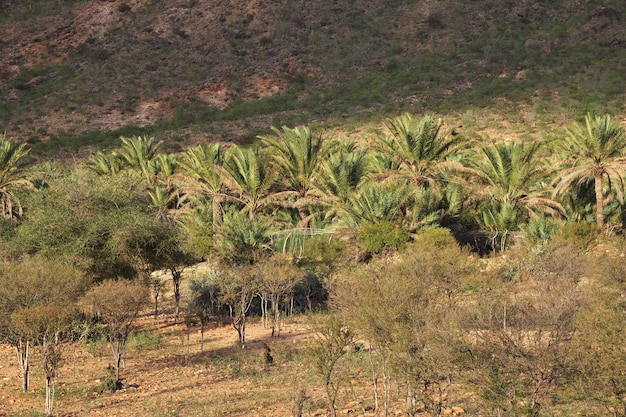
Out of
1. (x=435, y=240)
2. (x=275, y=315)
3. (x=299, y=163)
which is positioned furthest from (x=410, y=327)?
(x=299, y=163)

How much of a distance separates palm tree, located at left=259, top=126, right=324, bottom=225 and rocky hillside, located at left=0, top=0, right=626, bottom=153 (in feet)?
81.7

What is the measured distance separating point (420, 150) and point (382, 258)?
5.48m

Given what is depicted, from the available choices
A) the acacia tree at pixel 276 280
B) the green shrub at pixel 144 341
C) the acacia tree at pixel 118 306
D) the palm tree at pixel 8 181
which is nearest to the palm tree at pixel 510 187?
the acacia tree at pixel 276 280

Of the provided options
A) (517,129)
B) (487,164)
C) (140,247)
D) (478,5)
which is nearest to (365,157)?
(487,164)

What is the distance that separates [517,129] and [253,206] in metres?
26.0

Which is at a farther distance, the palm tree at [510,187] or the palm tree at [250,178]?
the palm tree at [250,178]

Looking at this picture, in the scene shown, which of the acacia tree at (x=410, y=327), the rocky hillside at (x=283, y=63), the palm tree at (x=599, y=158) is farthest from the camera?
the rocky hillside at (x=283, y=63)

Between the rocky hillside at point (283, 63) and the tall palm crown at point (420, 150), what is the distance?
2436 centimetres

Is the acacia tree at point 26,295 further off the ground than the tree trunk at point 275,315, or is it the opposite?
the acacia tree at point 26,295

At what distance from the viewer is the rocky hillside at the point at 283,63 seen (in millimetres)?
62812

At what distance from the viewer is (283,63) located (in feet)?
259

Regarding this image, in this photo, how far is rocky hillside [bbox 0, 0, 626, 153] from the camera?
206ft

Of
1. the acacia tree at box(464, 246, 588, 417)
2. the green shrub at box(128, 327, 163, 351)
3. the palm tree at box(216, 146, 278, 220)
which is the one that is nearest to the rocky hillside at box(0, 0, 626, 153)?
the palm tree at box(216, 146, 278, 220)

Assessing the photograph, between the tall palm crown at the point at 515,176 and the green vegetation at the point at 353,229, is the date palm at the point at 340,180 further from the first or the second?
the tall palm crown at the point at 515,176
